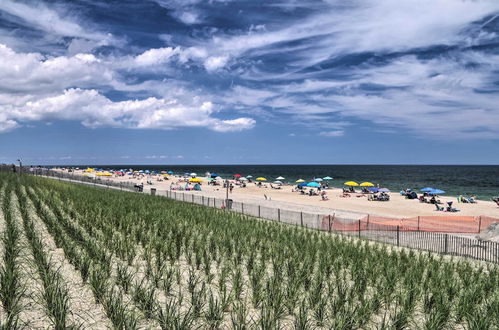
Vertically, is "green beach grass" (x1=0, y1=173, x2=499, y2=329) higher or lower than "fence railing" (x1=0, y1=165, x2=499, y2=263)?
higher

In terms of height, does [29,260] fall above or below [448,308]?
above

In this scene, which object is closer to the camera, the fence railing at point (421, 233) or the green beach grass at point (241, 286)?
the green beach grass at point (241, 286)

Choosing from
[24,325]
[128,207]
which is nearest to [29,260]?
[24,325]

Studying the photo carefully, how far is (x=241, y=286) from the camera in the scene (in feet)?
27.1

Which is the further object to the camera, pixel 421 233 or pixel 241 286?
pixel 421 233

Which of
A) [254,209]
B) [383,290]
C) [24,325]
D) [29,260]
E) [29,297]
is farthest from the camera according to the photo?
[254,209]

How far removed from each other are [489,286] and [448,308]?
10.9 ft

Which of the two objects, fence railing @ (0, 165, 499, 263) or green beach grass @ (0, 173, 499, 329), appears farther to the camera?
fence railing @ (0, 165, 499, 263)

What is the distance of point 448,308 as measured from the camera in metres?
7.61

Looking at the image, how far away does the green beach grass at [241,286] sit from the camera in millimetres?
6738

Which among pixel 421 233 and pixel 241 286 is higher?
pixel 241 286

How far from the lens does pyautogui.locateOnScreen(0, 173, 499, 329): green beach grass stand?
6.74 m

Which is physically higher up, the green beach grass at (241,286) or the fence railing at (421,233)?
the green beach grass at (241,286)

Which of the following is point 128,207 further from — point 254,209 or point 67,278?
point 67,278
